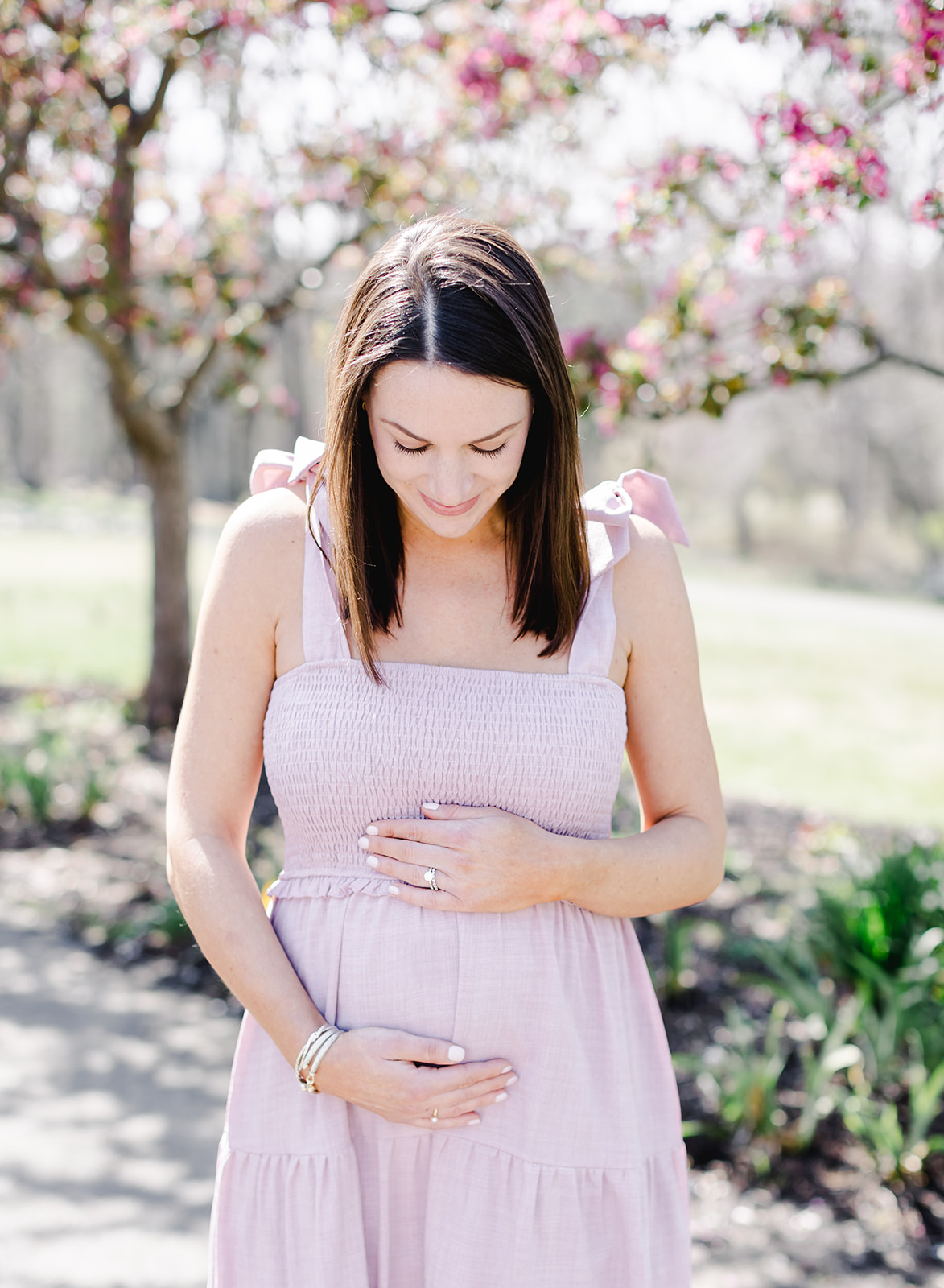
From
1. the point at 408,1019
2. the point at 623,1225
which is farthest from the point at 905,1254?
the point at 408,1019

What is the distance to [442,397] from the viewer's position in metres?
1.47

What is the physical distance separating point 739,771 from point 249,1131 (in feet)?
22.4

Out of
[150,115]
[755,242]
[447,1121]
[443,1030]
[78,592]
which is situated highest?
[150,115]

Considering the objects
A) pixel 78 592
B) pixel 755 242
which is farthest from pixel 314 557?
pixel 78 592

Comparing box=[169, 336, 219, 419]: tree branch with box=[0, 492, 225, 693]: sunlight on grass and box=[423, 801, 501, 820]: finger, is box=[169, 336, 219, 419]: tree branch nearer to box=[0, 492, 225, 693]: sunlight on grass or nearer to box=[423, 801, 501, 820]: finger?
box=[0, 492, 225, 693]: sunlight on grass

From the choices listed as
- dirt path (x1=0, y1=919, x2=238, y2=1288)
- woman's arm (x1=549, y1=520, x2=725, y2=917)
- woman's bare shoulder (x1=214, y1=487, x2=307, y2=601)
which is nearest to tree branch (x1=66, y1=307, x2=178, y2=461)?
dirt path (x1=0, y1=919, x2=238, y2=1288)

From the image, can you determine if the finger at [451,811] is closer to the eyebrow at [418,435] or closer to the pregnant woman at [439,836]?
the pregnant woman at [439,836]

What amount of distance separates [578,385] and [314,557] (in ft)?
8.07

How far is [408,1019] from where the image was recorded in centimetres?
158

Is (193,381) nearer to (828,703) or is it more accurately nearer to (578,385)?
(578,385)

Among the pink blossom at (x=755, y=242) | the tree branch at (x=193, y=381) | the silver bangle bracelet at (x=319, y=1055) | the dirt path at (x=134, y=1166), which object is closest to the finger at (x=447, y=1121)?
the silver bangle bracelet at (x=319, y=1055)

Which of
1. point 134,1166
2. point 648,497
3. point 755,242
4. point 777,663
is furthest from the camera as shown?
point 777,663

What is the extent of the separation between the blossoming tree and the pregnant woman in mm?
1493

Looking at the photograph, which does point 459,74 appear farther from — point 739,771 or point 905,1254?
point 739,771
